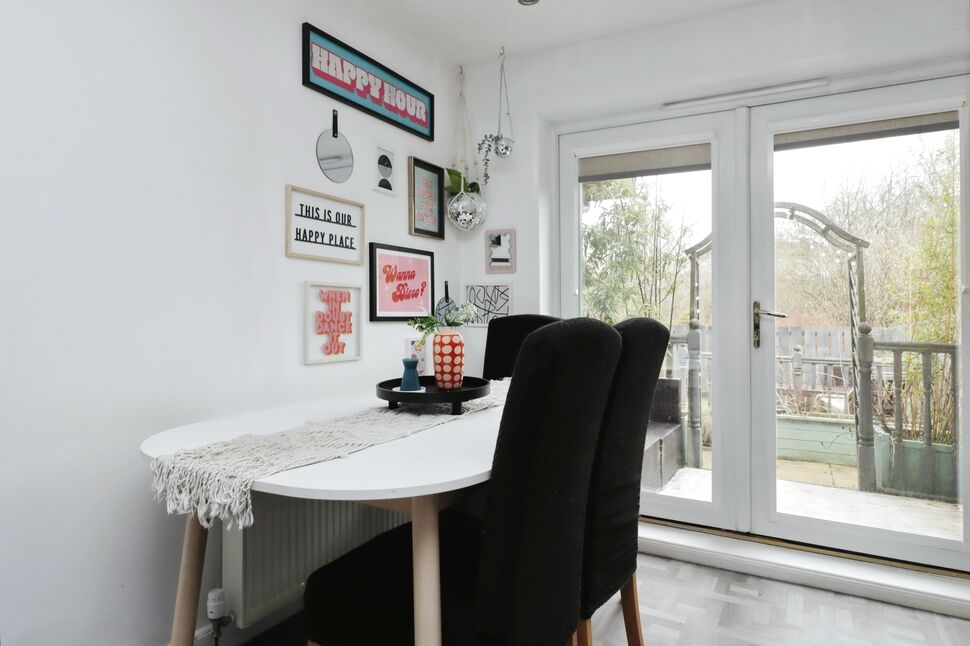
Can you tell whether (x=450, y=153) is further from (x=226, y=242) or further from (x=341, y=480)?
(x=341, y=480)

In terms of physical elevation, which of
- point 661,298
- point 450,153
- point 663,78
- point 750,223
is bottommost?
point 661,298

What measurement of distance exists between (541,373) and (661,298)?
1859 mm

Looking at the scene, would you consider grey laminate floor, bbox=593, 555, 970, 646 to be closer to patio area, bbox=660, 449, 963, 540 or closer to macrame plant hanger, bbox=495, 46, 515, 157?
patio area, bbox=660, 449, 963, 540

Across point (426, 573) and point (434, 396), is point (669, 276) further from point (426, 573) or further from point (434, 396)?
point (426, 573)

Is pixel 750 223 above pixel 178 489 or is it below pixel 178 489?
above

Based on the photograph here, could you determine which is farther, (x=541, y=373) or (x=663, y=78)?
(x=663, y=78)

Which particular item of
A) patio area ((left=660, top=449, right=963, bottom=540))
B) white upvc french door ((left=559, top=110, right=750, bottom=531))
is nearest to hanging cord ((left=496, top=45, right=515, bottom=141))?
white upvc french door ((left=559, top=110, right=750, bottom=531))

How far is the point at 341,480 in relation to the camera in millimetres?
969

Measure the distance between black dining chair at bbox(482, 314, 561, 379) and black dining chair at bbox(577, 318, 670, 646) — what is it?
99cm

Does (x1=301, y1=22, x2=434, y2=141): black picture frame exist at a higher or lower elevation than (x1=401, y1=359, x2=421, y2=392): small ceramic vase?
higher

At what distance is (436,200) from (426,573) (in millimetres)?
1981

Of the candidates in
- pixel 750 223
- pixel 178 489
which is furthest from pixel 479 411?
pixel 750 223

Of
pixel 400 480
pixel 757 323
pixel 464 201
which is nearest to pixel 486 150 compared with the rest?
pixel 464 201

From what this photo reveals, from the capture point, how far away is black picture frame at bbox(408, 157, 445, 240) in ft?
8.10
